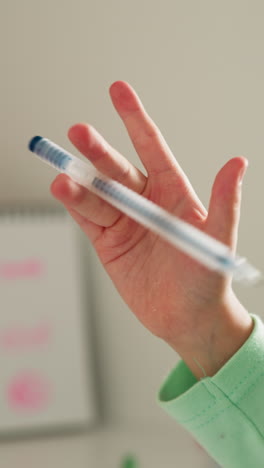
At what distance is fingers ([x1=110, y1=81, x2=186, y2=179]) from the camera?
60 cm

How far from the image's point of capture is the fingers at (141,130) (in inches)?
23.6

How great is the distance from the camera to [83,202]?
0.55 metres

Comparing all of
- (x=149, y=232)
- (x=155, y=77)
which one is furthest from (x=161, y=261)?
(x=155, y=77)

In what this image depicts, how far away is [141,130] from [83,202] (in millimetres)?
109

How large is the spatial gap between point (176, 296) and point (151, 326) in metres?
0.05

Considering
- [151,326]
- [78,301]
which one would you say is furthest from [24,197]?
[151,326]

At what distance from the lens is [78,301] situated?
1.16m

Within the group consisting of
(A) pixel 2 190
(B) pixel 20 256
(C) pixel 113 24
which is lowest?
(B) pixel 20 256

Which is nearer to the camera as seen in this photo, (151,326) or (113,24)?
(151,326)

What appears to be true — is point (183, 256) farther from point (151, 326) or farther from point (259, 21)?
point (259, 21)

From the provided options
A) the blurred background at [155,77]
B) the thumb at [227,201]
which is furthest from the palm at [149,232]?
the blurred background at [155,77]

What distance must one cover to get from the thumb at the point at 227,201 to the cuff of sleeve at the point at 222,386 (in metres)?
0.12

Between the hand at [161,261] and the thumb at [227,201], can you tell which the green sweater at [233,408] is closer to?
the hand at [161,261]

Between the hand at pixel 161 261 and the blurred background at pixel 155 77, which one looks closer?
the hand at pixel 161 261
